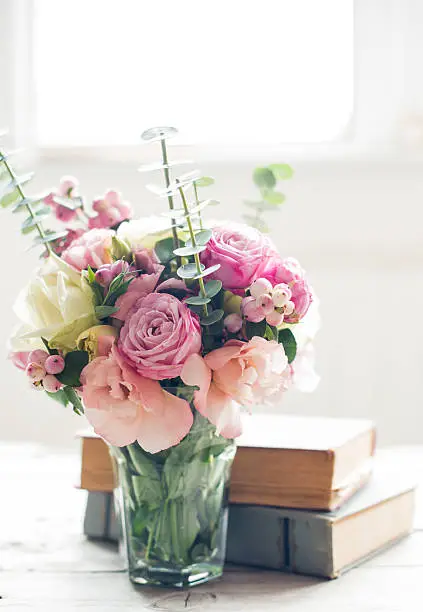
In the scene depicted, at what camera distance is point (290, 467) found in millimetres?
850

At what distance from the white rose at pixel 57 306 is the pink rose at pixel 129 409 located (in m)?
0.04

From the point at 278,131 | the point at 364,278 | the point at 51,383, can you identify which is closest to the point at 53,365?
the point at 51,383

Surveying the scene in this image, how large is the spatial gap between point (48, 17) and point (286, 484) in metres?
1.77

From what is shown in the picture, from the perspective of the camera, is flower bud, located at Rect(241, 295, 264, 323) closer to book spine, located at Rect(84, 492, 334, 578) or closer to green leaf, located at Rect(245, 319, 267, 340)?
green leaf, located at Rect(245, 319, 267, 340)

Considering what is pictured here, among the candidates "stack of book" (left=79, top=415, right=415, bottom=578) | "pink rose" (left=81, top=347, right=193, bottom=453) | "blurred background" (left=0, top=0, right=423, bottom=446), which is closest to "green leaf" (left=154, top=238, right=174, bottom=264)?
"pink rose" (left=81, top=347, right=193, bottom=453)

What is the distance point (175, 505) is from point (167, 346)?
174 millimetres

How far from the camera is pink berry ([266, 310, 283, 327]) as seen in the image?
71cm

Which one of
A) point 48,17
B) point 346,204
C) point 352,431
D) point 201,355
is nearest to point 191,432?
point 201,355

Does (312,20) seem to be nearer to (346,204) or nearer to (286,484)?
(346,204)

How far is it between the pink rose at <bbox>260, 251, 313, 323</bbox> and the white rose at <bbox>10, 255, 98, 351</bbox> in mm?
154

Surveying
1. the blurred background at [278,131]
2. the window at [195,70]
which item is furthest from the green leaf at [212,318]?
the window at [195,70]

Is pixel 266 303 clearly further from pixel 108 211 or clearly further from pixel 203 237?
pixel 108 211

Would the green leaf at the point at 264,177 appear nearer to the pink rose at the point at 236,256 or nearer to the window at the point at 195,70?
the pink rose at the point at 236,256

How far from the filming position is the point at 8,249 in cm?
218
